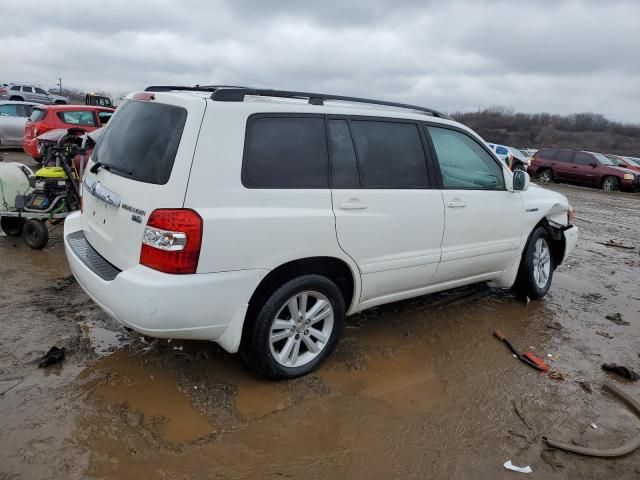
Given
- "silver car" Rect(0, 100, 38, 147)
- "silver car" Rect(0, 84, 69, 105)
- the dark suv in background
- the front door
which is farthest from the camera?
"silver car" Rect(0, 84, 69, 105)

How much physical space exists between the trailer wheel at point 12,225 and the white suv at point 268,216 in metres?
3.11

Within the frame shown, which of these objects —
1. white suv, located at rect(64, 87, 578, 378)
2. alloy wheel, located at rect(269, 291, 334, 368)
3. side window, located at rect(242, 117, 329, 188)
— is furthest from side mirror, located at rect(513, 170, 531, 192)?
alloy wheel, located at rect(269, 291, 334, 368)

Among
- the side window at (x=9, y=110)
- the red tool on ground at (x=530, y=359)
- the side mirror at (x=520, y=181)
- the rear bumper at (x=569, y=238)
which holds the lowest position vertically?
the red tool on ground at (x=530, y=359)

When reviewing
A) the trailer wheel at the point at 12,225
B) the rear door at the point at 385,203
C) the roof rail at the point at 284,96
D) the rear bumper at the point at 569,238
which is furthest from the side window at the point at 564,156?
the trailer wheel at the point at 12,225

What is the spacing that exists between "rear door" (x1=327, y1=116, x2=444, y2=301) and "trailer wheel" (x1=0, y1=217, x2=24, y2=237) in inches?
195

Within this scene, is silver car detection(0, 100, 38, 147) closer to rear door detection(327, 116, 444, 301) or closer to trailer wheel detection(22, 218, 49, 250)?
trailer wheel detection(22, 218, 49, 250)

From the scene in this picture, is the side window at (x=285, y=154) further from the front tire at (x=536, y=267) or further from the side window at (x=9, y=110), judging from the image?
the side window at (x=9, y=110)

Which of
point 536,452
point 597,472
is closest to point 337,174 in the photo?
point 536,452

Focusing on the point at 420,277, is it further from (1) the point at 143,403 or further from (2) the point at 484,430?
(1) the point at 143,403

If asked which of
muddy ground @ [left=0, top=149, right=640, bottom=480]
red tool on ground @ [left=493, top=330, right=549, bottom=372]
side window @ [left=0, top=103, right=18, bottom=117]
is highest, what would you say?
side window @ [left=0, top=103, right=18, bottom=117]

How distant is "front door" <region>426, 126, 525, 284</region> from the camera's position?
4125 mm

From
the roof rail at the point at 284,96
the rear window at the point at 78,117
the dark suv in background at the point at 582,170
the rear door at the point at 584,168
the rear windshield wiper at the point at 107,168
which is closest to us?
the roof rail at the point at 284,96

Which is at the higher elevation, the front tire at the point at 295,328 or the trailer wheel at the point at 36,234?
the front tire at the point at 295,328

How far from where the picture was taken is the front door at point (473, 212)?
4.12 metres
